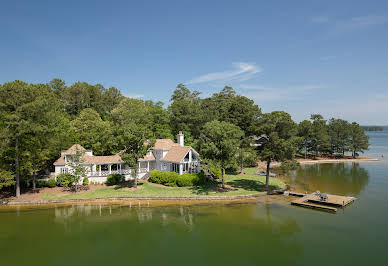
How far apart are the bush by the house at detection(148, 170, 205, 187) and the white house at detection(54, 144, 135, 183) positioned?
5066mm

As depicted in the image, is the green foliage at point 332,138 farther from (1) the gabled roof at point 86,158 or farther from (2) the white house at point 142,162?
(1) the gabled roof at point 86,158

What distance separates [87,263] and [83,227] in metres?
5.72

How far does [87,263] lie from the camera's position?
1298cm

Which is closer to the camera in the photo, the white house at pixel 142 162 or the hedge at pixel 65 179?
the hedge at pixel 65 179

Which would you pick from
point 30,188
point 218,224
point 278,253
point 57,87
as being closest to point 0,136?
point 30,188

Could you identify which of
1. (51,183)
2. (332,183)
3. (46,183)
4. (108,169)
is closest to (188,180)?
(108,169)

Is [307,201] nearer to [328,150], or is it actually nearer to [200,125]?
[200,125]

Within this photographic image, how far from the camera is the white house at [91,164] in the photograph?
95.2 feet

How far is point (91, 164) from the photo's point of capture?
1185 inches

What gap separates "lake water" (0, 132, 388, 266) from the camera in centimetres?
1337

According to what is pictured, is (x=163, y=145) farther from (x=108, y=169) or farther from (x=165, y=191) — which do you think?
(x=165, y=191)

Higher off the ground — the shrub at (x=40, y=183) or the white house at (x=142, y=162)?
the white house at (x=142, y=162)

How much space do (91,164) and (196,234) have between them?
64.2ft

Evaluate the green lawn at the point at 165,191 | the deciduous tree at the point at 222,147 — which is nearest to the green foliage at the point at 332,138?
the green lawn at the point at 165,191
